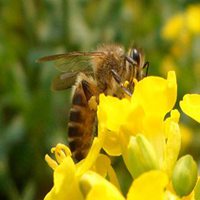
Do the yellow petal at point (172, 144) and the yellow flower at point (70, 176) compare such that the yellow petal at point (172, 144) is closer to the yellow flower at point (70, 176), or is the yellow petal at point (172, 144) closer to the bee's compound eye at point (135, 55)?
the yellow flower at point (70, 176)

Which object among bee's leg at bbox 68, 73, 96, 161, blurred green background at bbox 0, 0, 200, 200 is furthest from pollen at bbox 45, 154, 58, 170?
blurred green background at bbox 0, 0, 200, 200

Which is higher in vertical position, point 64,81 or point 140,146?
point 140,146

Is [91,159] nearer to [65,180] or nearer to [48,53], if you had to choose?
[65,180]

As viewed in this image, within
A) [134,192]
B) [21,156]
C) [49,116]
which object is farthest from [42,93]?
[134,192]

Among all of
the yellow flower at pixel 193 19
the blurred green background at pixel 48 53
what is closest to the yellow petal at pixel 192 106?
the blurred green background at pixel 48 53

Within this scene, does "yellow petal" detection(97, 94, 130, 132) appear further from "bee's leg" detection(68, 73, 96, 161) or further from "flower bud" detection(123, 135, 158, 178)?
"bee's leg" detection(68, 73, 96, 161)

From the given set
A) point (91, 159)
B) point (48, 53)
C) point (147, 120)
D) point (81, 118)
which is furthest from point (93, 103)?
point (48, 53)

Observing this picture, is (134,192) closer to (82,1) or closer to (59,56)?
(59,56)
